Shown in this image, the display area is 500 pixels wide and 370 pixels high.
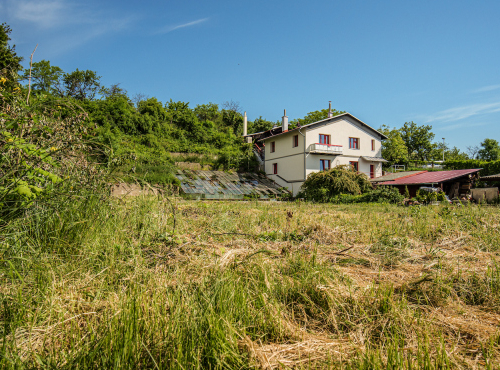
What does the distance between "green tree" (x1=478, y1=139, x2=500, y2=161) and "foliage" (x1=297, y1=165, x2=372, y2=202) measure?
193 ft

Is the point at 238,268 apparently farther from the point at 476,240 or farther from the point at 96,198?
the point at 476,240

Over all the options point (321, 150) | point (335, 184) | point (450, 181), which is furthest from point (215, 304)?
point (450, 181)

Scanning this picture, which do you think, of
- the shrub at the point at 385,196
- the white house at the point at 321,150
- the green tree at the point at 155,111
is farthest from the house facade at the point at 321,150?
the green tree at the point at 155,111

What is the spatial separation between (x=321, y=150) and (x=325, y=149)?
44cm

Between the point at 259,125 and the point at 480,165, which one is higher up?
the point at 259,125

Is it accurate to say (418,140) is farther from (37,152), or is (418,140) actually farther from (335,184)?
(37,152)

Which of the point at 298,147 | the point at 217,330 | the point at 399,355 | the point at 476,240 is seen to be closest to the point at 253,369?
the point at 217,330

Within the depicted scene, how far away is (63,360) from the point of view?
1229 millimetres

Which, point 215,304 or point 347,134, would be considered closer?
point 215,304

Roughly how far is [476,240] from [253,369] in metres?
3.91

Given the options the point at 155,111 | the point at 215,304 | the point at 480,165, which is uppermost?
the point at 155,111

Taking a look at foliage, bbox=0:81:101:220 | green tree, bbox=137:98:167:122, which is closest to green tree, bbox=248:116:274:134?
green tree, bbox=137:98:167:122

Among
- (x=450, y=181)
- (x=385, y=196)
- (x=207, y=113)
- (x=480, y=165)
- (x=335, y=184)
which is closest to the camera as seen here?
(x=385, y=196)

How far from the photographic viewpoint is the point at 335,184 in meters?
19.3
